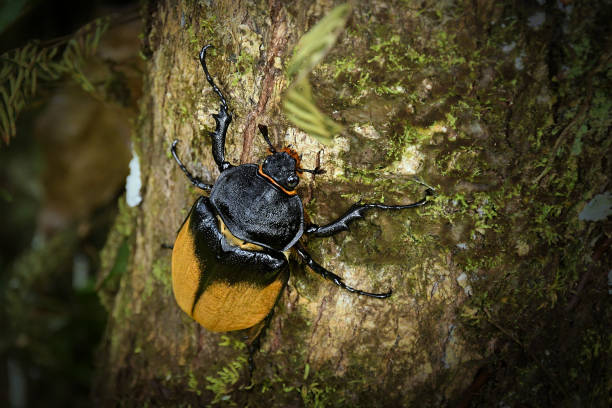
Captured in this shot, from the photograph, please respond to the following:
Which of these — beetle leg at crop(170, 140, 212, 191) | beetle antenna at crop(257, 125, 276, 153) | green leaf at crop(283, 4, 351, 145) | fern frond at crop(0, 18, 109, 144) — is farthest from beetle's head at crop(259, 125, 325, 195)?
fern frond at crop(0, 18, 109, 144)

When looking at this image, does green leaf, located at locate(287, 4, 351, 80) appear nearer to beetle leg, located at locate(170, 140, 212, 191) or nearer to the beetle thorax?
the beetle thorax

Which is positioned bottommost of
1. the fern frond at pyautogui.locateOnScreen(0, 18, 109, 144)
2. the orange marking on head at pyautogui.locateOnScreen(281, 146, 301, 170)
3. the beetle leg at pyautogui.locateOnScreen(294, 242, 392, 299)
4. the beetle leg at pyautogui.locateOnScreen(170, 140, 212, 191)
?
the beetle leg at pyautogui.locateOnScreen(294, 242, 392, 299)

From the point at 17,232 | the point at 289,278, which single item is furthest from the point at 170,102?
the point at 17,232

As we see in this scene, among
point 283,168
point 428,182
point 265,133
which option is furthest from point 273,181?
point 428,182

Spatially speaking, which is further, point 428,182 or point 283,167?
point 283,167

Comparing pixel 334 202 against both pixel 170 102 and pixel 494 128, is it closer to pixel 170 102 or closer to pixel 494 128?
pixel 494 128

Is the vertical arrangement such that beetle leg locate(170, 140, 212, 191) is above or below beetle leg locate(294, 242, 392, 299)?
above

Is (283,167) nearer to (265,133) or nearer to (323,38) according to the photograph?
(265,133)
